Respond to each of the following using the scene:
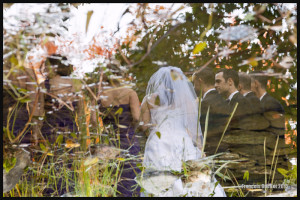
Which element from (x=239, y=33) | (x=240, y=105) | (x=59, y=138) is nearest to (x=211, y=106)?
(x=240, y=105)

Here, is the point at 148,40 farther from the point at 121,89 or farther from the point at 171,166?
the point at 171,166

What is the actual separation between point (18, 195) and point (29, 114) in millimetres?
634

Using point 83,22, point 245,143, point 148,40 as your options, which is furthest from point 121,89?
point 245,143

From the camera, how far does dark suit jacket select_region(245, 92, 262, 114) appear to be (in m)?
2.38

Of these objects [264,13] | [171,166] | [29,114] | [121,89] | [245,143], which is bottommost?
[171,166]

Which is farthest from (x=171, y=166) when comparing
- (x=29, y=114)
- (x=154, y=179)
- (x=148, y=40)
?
(x=29, y=114)

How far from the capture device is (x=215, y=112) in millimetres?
2365

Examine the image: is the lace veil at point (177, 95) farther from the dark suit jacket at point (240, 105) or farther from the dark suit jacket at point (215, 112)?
the dark suit jacket at point (240, 105)

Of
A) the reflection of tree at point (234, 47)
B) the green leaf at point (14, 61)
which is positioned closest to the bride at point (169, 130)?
the reflection of tree at point (234, 47)

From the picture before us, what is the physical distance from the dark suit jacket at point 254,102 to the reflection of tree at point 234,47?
14cm

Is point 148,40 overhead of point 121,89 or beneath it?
overhead

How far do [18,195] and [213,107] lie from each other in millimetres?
1649

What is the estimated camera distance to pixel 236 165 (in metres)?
2.34

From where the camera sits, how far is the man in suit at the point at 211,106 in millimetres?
2346
